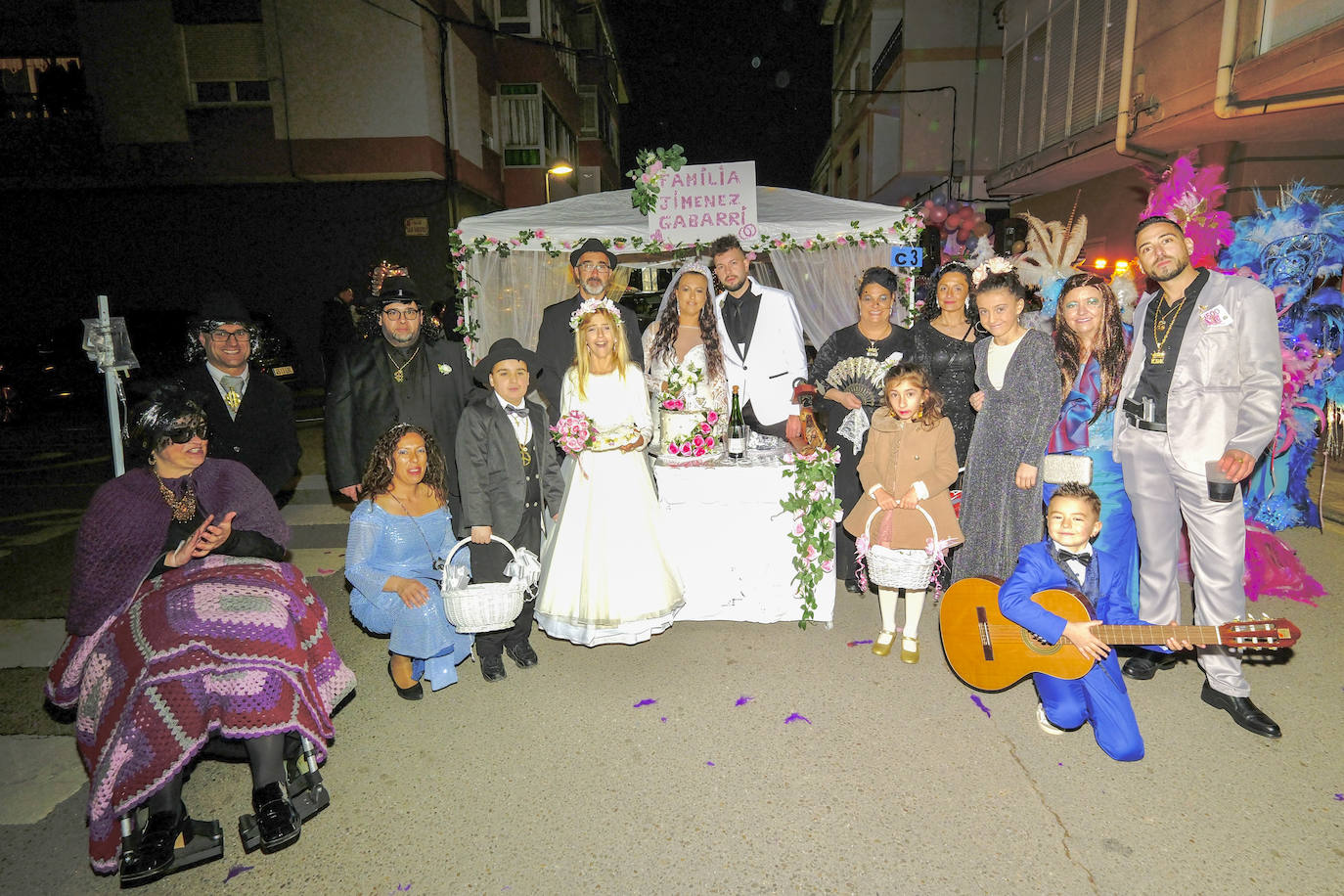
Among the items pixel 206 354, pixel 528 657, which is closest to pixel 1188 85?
pixel 528 657

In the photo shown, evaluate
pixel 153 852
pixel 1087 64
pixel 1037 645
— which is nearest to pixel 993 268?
pixel 1037 645

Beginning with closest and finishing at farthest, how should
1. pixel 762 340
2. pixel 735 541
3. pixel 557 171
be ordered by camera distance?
pixel 735 541
pixel 762 340
pixel 557 171

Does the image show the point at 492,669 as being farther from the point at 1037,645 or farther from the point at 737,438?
the point at 1037,645

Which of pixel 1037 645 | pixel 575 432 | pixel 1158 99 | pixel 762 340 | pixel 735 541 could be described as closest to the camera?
pixel 1037 645

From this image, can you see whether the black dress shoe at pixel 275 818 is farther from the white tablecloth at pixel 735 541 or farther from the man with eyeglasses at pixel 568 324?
the man with eyeglasses at pixel 568 324

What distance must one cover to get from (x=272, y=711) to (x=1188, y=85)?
1316 cm

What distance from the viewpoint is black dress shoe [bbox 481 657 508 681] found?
4117 millimetres

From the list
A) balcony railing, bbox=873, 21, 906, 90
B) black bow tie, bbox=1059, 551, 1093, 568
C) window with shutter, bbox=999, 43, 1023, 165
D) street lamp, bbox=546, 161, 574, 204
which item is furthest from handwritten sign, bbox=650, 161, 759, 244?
balcony railing, bbox=873, 21, 906, 90

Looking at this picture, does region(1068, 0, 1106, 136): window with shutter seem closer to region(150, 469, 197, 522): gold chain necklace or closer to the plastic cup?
the plastic cup

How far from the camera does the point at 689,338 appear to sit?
16.7 feet

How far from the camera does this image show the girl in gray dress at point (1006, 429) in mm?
3943

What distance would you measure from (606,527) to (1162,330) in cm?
318

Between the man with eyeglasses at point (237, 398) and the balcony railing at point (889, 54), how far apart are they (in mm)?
21539

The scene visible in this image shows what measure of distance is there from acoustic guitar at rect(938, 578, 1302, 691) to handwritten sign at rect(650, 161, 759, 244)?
495cm
